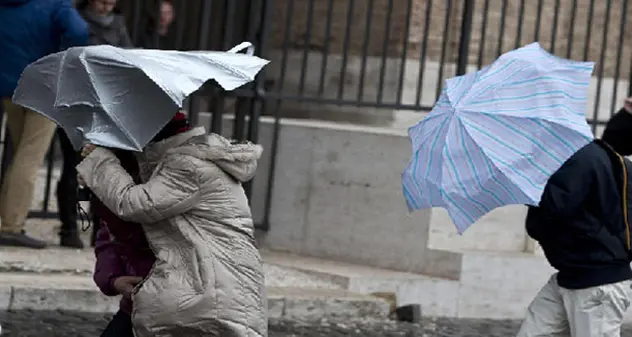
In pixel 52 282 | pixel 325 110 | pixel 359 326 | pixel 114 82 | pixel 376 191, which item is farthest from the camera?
pixel 325 110

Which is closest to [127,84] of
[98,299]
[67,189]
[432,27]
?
[98,299]

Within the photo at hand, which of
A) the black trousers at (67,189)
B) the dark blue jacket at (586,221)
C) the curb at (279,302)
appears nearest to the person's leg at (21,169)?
the black trousers at (67,189)

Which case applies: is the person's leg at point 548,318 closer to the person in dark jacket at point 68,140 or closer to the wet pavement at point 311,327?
the wet pavement at point 311,327

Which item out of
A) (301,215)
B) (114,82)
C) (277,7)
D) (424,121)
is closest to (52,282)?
(301,215)

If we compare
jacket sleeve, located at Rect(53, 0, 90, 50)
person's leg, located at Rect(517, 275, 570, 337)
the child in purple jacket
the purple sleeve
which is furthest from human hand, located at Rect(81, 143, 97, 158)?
jacket sleeve, located at Rect(53, 0, 90, 50)

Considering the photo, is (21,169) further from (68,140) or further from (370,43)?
(370,43)

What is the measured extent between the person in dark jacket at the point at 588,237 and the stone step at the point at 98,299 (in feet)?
9.17

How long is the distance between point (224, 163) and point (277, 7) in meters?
7.31

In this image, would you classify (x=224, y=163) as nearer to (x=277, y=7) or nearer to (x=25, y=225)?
(x=25, y=225)

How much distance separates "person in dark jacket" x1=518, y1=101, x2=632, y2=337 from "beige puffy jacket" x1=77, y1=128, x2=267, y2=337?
4.95 ft

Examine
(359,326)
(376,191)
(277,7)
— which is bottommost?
(359,326)

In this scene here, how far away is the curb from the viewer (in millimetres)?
8070

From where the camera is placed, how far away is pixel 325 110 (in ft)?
38.4

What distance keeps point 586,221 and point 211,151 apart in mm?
1804
